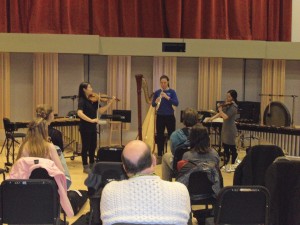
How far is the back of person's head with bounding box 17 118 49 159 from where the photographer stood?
15.1 feet

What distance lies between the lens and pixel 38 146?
4.62m

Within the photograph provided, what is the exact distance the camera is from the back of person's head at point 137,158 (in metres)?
2.95

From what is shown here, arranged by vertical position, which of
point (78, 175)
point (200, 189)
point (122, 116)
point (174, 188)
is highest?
point (174, 188)

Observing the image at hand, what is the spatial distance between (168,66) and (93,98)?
15.2ft

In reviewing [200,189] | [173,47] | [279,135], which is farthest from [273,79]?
[200,189]

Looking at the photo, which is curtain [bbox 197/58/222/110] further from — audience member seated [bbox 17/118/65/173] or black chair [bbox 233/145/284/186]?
audience member seated [bbox 17/118/65/173]

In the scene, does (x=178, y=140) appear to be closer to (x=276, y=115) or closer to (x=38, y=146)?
(x=38, y=146)

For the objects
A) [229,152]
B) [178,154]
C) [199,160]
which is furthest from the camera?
[229,152]

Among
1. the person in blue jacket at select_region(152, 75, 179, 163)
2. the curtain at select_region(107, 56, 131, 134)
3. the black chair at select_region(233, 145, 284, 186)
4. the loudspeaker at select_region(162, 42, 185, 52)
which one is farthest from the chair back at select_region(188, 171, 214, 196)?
the curtain at select_region(107, 56, 131, 134)

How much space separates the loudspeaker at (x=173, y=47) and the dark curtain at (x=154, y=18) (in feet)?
1.55

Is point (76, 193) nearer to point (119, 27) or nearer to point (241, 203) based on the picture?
point (241, 203)

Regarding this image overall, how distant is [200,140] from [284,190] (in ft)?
4.12

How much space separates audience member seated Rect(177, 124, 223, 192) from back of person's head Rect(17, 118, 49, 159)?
4.49ft

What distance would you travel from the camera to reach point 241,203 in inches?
151
